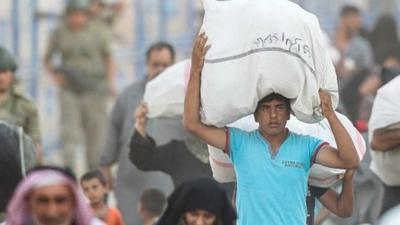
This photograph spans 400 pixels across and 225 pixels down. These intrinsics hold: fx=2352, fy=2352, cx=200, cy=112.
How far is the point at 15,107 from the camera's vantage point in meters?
15.5

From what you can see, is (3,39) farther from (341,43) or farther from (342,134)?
(342,134)

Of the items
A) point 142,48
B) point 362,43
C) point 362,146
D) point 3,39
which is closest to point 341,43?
point 362,43

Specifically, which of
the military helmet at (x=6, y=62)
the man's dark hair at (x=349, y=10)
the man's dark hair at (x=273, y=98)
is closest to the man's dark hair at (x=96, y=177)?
the military helmet at (x=6, y=62)

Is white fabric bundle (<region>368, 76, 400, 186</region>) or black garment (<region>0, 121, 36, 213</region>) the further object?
white fabric bundle (<region>368, 76, 400, 186</region>)

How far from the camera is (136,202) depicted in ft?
53.5

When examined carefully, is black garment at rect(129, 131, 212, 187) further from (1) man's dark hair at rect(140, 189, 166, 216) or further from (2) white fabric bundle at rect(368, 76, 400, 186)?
(2) white fabric bundle at rect(368, 76, 400, 186)

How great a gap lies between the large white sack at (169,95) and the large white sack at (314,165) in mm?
1716

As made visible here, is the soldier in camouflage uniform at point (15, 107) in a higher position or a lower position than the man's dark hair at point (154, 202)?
higher

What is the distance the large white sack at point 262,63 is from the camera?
11.5 meters

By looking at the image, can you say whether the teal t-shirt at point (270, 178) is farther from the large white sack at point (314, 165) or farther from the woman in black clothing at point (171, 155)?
the woman in black clothing at point (171, 155)

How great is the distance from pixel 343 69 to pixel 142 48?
2.21 meters

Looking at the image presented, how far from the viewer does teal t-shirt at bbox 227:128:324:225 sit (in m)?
11.3

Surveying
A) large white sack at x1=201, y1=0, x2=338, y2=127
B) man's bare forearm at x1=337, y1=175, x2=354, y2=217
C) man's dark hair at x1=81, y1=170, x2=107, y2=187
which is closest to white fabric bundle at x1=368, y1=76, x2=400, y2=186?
man's bare forearm at x1=337, y1=175, x2=354, y2=217

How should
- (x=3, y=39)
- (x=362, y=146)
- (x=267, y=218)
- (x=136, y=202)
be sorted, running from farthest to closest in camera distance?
(x=3, y=39) → (x=136, y=202) → (x=362, y=146) → (x=267, y=218)
